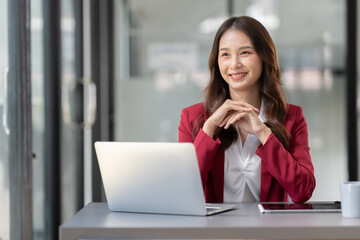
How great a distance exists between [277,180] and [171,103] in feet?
9.63

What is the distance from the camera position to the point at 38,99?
3.11m

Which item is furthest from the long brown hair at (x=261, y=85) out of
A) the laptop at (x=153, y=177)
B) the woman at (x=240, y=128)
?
the laptop at (x=153, y=177)

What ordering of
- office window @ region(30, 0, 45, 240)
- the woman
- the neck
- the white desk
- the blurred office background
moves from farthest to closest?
the blurred office background
office window @ region(30, 0, 45, 240)
the neck
the woman
the white desk

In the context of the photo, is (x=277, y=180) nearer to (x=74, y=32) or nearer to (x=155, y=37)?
(x=74, y=32)

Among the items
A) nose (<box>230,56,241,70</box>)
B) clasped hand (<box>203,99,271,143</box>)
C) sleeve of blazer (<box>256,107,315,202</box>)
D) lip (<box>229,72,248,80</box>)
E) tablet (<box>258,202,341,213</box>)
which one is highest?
nose (<box>230,56,241,70</box>)

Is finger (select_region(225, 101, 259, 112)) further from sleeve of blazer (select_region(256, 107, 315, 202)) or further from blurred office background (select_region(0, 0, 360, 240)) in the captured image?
blurred office background (select_region(0, 0, 360, 240))

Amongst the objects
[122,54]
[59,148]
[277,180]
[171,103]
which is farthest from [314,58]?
[277,180]

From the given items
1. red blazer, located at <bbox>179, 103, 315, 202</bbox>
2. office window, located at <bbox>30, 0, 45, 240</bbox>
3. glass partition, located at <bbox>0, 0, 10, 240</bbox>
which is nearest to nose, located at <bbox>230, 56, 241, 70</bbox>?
red blazer, located at <bbox>179, 103, 315, 202</bbox>

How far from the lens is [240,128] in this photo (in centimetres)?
226

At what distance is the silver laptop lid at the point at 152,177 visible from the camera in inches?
64.3

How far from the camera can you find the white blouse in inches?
89.7

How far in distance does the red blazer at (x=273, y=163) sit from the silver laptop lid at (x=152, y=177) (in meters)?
0.46

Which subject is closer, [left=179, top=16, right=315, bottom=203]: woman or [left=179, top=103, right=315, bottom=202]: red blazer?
[left=179, top=103, right=315, bottom=202]: red blazer

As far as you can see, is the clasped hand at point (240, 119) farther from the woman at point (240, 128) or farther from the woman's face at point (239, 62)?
the woman's face at point (239, 62)
